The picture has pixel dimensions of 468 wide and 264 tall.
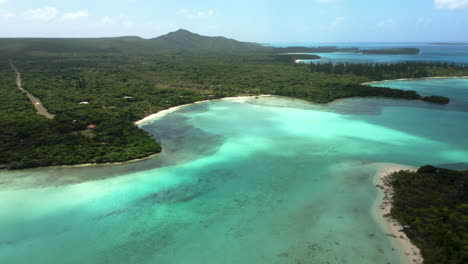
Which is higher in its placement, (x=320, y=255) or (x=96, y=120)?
(x=96, y=120)

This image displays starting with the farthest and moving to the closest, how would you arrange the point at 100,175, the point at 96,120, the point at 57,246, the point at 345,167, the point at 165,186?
the point at 96,120
the point at 345,167
the point at 100,175
the point at 165,186
the point at 57,246

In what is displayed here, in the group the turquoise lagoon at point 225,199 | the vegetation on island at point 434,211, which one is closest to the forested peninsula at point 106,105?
the turquoise lagoon at point 225,199

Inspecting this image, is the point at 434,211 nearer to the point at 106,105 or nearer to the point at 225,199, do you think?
the point at 225,199

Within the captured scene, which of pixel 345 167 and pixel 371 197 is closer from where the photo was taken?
pixel 371 197

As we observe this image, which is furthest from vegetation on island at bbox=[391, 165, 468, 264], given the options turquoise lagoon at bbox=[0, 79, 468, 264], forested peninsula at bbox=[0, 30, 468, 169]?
forested peninsula at bbox=[0, 30, 468, 169]

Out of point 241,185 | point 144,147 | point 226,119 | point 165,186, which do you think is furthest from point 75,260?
point 226,119

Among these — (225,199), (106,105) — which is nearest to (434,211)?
(225,199)

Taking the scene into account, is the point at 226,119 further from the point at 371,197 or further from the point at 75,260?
the point at 75,260
